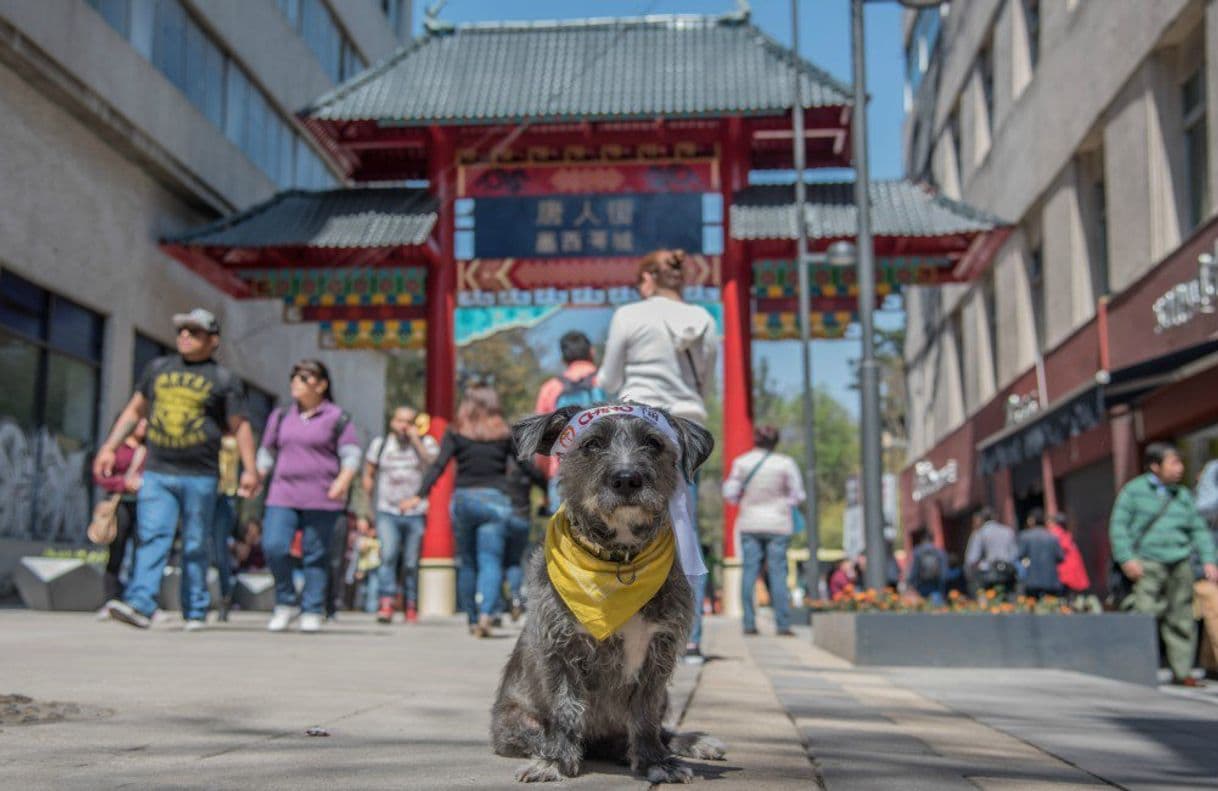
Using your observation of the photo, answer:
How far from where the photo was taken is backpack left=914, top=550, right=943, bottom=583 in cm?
2377

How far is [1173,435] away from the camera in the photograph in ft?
53.9

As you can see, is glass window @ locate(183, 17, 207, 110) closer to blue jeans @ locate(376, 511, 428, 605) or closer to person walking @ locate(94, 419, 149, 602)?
person walking @ locate(94, 419, 149, 602)

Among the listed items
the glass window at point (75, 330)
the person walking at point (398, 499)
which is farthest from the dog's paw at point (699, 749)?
the glass window at point (75, 330)

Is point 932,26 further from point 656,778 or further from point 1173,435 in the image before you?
point 656,778

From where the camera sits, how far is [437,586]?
60.5ft

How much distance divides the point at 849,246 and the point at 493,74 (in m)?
5.96

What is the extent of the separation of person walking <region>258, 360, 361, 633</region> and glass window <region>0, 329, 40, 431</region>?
23.6ft

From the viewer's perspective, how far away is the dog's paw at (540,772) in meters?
3.60

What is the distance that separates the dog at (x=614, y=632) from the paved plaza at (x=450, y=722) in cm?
13

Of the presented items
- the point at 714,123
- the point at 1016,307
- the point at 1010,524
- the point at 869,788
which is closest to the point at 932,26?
the point at 1016,307

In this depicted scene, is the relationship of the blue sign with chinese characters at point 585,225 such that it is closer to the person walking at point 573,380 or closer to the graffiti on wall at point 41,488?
the graffiti on wall at point 41,488

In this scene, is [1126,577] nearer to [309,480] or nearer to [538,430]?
[309,480]

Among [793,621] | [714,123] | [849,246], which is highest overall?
[714,123]

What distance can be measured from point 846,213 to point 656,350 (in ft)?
41.6
